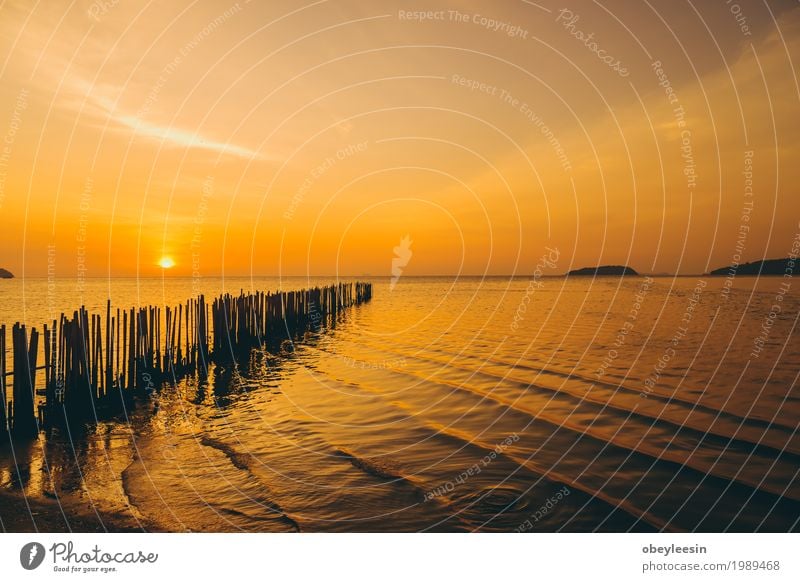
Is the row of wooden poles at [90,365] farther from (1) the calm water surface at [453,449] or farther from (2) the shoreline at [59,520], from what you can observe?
(2) the shoreline at [59,520]

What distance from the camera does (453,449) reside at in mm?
8648

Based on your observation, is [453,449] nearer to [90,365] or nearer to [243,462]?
[243,462]

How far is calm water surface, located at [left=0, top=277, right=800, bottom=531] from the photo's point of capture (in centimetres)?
623

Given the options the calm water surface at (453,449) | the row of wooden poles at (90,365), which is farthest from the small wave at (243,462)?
the row of wooden poles at (90,365)

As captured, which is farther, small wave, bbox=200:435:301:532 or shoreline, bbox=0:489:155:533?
small wave, bbox=200:435:301:532

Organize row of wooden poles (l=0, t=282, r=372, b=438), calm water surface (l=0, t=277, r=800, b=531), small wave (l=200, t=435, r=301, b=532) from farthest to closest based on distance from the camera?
row of wooden poles (l=0, t=282, r=372, b=438) < calm water surface (l=0, t=277, r=800, b=531) < small wave (l=200, t=435, r=301, b=532)

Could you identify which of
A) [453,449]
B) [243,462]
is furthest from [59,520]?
[453,449]

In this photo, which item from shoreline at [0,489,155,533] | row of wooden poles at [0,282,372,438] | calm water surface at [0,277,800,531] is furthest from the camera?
row of wooden poles at [0,282,372,438]

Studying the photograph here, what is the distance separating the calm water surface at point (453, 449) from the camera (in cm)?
623

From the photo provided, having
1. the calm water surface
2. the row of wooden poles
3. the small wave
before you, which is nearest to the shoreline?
the calm water surface

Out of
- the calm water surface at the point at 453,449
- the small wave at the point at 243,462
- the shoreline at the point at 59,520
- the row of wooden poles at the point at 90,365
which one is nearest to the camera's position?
the shoreline at the point at 59,520

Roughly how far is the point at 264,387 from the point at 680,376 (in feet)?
39.4

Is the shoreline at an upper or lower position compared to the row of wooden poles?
lower

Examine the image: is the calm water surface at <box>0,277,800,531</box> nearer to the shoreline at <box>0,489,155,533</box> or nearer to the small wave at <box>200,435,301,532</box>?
the small wave at <box>200,435,301,532</box>
